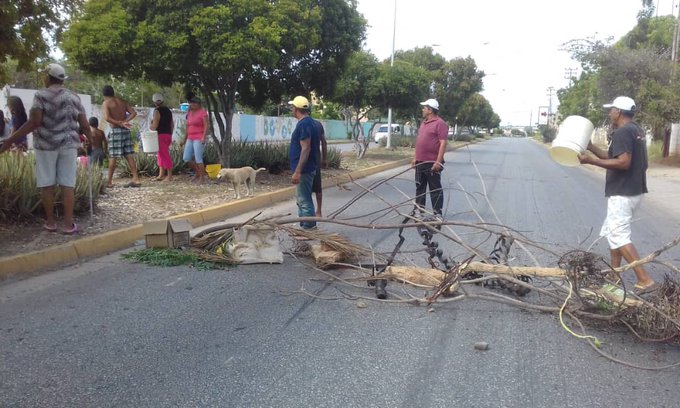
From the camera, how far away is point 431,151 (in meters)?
7.76

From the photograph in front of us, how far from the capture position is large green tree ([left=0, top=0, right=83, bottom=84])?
18.9 feet

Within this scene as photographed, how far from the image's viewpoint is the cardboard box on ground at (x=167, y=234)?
6152 mm

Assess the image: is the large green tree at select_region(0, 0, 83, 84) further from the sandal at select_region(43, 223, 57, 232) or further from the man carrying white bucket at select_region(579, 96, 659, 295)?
the man carrying white bucket at select_region(579, 96, 659, 295)

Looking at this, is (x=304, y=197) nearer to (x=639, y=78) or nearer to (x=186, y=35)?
(x=186, y=35)

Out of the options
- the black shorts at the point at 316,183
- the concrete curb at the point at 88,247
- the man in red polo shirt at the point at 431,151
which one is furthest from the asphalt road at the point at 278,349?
the man in red polo shirt at the point at 431,151

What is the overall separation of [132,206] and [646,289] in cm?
675

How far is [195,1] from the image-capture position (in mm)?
10625

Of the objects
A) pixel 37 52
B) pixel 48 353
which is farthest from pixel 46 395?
pixel 37 52

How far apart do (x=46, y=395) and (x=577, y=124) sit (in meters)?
4.11

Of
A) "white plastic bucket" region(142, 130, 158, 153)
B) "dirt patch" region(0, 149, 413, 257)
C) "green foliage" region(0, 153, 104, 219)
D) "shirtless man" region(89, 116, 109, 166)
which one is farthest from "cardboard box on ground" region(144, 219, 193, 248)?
"white plastic bucket" region(142, 130, 158, 153)

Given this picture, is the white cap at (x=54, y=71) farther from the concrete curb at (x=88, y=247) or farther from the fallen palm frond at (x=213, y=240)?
the fallen palm frond at (x=213, y=240)

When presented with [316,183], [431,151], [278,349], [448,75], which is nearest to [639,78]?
[448,75]

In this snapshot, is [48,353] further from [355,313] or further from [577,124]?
[577,124]

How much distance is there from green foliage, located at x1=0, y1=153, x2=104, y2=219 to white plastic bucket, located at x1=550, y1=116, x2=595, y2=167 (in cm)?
569
